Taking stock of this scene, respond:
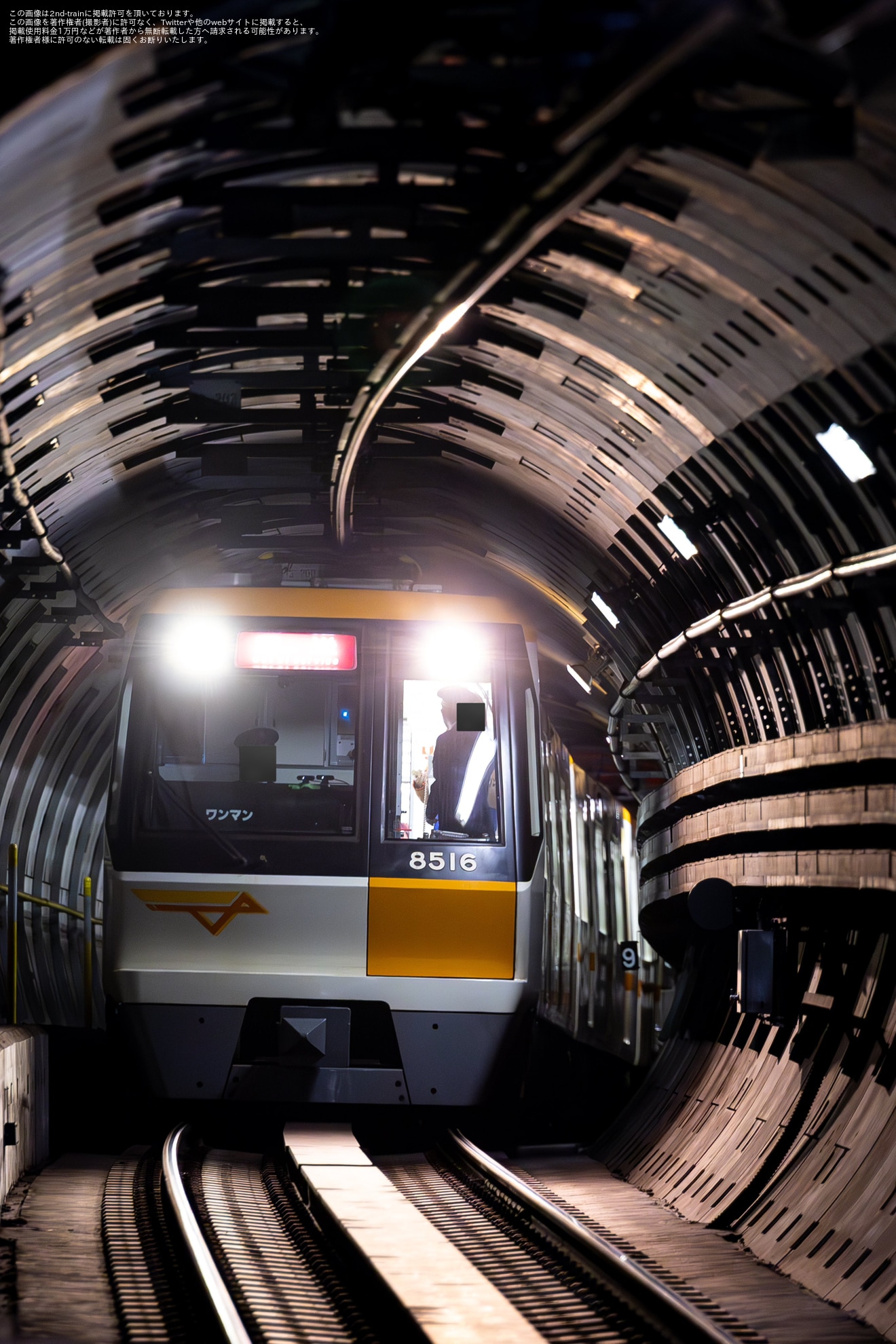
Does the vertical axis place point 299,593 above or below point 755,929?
above

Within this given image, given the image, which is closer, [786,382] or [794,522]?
[786,382]

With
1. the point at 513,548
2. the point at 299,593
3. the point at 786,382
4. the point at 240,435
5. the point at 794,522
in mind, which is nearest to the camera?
the point at 786,382

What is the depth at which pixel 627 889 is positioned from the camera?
62.3ft

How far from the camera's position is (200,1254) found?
7219 mm

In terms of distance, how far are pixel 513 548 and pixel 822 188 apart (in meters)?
9.68

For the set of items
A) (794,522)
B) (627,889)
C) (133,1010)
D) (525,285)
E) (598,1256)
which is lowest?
(598,1256)

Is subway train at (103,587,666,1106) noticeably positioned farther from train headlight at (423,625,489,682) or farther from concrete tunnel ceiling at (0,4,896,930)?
concrete tunnel ceiling at (0,4,896,930)

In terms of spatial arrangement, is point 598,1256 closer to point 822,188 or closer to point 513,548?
point 822,188

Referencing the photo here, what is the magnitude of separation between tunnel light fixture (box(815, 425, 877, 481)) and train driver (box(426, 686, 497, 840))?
3272 mm

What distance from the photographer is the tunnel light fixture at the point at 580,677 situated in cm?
1752

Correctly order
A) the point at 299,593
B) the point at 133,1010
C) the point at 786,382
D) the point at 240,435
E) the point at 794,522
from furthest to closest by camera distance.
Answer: the point at 240,435 → the point at 299,593 → the point at 133,1010 → the point at 794,522 → the point at 786,382

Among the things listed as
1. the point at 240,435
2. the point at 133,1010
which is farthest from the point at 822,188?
the point at 240,435

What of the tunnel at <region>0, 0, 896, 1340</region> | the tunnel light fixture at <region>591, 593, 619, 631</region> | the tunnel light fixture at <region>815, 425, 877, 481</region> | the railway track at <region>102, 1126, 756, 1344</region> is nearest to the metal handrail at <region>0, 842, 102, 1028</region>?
the tunnel at <region>0, 0, 896, 1340</region>

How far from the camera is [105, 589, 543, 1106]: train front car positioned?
10.5 metres
